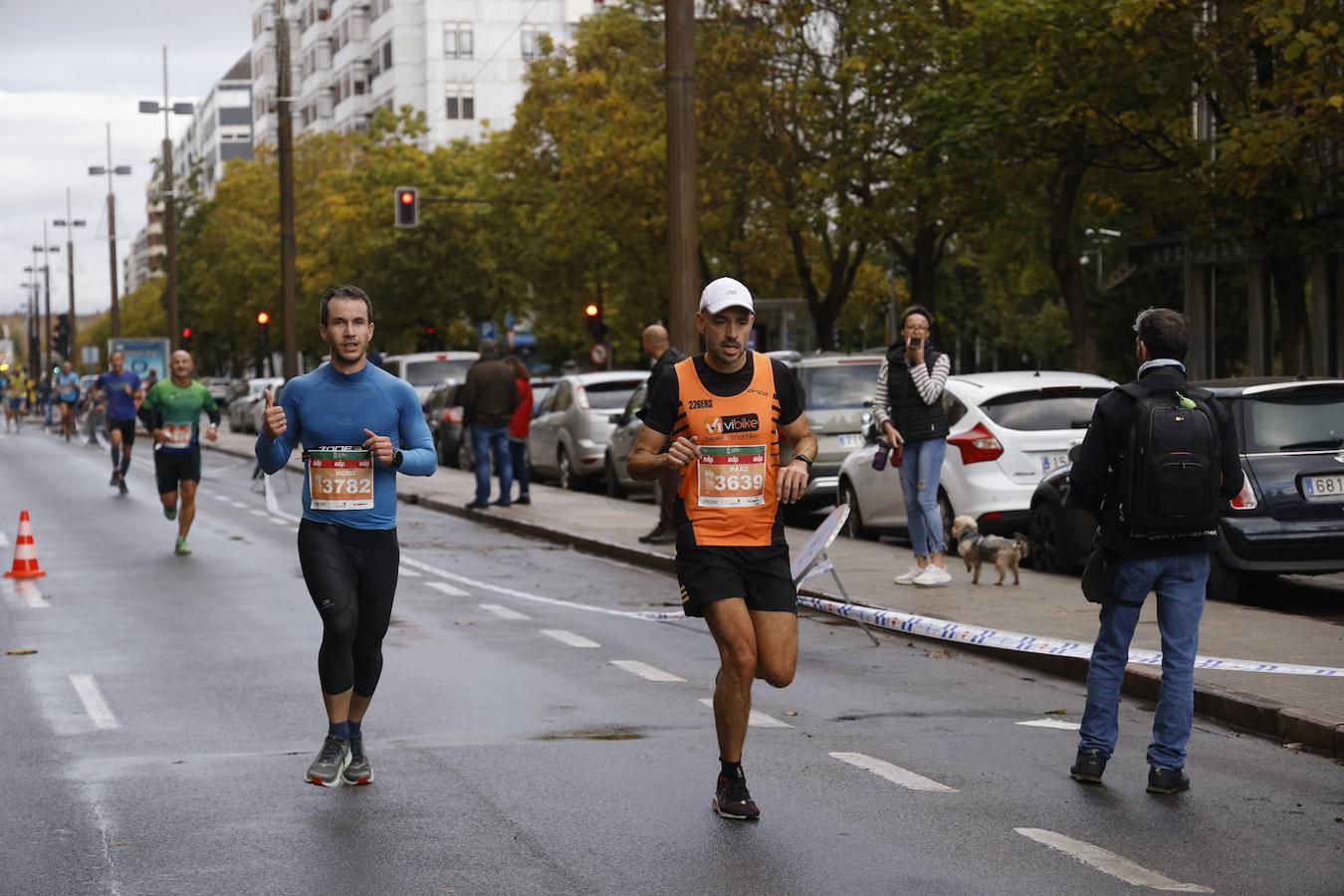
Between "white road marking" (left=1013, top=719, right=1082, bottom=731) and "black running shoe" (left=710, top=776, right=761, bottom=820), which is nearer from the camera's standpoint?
"black running shoe" (left=710, top=776, right=761, bottom=820)

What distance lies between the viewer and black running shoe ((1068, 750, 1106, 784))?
775cm

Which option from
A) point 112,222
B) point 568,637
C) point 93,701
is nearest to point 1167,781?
point 93,701

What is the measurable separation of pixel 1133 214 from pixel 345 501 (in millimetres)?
24727

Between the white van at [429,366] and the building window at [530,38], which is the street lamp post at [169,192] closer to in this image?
the white van at [429,366]

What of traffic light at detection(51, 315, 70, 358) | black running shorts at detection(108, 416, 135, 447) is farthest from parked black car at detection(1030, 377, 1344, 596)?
traffic light at detection(51, 315, 70, 358)

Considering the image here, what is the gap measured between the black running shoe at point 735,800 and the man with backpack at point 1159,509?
1.40 metres

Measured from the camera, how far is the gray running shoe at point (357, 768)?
777 cm

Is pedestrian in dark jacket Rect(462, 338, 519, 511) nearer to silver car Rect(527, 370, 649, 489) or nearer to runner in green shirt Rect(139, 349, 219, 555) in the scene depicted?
silver car Rect(527, 370, 649, 489)

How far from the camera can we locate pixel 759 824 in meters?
7.08

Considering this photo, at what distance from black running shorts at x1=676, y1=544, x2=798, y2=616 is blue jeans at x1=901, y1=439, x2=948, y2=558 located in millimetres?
6844

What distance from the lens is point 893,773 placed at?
802 cm

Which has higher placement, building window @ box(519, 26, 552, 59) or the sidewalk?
building window @ box(519, 26, 552, 59)

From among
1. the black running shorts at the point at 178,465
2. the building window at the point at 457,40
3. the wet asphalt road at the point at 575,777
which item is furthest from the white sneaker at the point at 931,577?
the building window at the point at 457,40

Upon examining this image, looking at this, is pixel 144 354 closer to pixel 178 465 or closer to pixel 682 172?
pixel 178 465
